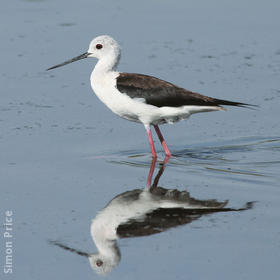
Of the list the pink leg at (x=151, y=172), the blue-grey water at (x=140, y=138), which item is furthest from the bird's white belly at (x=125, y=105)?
the pink leg at (x=151, y=172)

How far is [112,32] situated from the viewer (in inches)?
511

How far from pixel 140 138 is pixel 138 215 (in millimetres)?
2776

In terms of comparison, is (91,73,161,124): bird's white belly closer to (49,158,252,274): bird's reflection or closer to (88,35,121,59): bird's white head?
(88,35,121,59): bird's white head

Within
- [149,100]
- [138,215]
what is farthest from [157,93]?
[138,215]

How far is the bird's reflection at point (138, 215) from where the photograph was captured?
19.0 feet

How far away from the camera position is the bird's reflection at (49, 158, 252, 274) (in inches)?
228

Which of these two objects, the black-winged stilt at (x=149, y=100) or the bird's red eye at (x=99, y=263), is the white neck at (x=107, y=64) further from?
the bird's red eye at (x=99, y=263)

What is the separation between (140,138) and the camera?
9.20 m

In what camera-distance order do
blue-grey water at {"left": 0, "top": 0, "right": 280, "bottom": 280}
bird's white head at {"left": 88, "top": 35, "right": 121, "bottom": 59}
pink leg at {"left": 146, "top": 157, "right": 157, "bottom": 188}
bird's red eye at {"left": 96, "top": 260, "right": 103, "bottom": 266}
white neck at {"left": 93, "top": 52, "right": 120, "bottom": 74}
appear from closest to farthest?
bird's red eye at {"left": 96, "top": 260, "right": 103, "bottom": 266} < blue-grey water at {"left": 0, "top": 0, "right": 280, "bottom": 280} < pink leg at {"left": 146, "top": 157, "right": 157, "bottom": 188} < white neck at {"left": 93, "top": 52, "right": 120, "bottom": 74} < bird's white head at {"left": 88, "top": 35, "right": 121, "bottom": 59}

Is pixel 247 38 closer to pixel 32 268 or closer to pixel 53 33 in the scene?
pixel 53 33

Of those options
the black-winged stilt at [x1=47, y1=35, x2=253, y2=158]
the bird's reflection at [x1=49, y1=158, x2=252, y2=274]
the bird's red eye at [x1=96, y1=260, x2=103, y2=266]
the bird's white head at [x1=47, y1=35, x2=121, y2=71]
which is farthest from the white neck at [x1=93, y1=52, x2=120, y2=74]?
the bird's red eye at [x1=96, y1=260, x2=103, y2=266]

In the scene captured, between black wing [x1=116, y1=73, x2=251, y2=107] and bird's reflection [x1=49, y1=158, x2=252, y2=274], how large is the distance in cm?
147

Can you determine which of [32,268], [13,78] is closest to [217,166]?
[32,268]

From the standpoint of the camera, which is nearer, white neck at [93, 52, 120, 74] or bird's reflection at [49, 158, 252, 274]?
bird's reflection at [49, 158, 252, 274]
